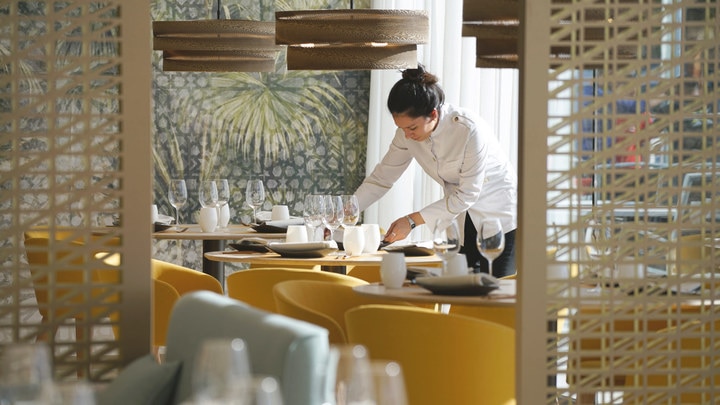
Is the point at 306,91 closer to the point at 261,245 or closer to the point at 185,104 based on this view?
the point at 185,104

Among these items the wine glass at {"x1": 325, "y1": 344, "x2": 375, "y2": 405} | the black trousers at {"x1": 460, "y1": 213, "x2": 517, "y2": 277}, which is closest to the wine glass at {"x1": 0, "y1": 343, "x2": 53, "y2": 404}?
the wine glass at {"x1": 325, "y1": 344, "x2": 375, "y2": 405}

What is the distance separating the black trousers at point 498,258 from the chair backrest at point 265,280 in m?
1.09

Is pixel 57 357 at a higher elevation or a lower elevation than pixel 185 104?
lower

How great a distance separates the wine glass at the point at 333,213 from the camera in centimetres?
540

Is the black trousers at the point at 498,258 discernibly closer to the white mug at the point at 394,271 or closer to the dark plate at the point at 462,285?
the white mug at the point at 394,271

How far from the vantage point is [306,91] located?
27.4 ft

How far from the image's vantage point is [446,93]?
7672 millimetres

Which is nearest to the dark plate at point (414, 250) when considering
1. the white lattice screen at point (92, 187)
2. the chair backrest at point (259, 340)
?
the white lattice screen at point (92, 187)

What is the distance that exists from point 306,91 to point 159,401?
593 centimetres

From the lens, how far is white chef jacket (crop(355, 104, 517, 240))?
219 inches

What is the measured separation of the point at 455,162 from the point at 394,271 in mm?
1834

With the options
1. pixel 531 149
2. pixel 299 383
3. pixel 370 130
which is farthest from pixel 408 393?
pixel 370 130

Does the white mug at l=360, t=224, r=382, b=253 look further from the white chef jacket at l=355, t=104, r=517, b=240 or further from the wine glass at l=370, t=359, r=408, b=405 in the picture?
the wine glass at l=370, t=359, r=408, b=405

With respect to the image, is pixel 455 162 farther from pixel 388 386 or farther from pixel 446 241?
pixel 388 386
